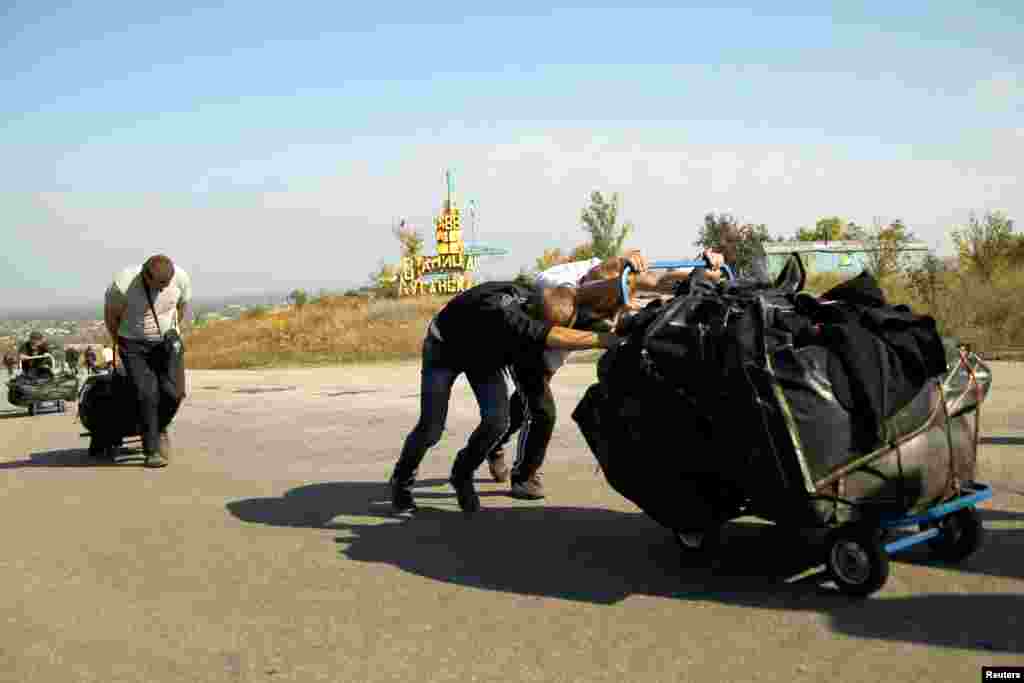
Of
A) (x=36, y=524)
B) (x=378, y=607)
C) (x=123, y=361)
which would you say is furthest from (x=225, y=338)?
(x=378, y=607)

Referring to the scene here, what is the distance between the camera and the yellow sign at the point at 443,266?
218ft

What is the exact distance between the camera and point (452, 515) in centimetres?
744

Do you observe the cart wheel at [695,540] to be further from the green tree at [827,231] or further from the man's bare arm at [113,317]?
the green tree at [827,231]

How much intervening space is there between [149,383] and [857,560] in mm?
7565

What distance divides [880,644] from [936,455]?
107 centimetres

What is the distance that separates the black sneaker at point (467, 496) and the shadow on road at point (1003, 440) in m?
4.56

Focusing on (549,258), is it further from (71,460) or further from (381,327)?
(71,460)

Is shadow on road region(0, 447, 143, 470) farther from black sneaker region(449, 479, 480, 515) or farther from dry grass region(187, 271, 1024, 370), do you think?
dry grass region(187, 271, 1024, 370)

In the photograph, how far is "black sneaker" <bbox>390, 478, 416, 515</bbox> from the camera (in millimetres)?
7492

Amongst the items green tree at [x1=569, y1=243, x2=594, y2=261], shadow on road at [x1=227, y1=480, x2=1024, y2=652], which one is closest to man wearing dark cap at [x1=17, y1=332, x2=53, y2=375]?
shadow on road at [x1=227, y1=480, x2=1024, y2=652]

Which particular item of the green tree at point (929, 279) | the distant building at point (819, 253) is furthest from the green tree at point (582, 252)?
the green tree at point (929, 279)

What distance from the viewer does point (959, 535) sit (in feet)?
17.6

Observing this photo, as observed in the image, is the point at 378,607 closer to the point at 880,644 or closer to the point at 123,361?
the point at 880,644

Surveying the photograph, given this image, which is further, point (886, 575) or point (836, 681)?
point (886, 575)
